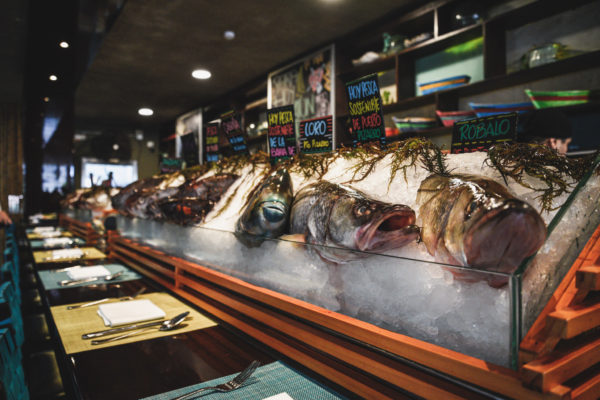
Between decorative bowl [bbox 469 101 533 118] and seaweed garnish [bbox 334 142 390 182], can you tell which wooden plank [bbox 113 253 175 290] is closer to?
seaweed garnish [bbox 334 142 390 182]

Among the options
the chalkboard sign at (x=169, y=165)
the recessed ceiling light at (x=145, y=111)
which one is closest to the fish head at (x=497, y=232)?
the chalkboard sign at (x=169, y=165)

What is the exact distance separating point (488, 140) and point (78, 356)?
1.38m

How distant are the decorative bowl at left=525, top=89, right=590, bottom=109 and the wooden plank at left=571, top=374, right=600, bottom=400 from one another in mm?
2590

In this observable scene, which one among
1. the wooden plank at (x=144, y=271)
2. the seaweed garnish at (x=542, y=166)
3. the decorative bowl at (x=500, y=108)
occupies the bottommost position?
the wooden plank at (x=144, y=271)

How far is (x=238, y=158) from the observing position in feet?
7.47

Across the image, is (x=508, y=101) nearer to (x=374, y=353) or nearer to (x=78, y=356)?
(x=374, y=353)

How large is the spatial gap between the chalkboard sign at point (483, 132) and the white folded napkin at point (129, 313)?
1.19 m

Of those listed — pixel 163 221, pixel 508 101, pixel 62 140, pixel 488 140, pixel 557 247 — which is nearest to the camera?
pixel 557 247

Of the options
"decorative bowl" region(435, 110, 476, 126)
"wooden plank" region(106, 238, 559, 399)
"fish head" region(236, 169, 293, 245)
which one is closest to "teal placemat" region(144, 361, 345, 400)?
"wooden plank" region(106, 238, 559, 399)

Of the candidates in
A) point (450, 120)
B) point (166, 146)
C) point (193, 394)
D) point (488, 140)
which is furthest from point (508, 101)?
point (166, 146)

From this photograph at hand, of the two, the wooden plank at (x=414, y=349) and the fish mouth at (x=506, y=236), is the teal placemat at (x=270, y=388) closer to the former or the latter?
the wooden plank at (x=414, y=349)

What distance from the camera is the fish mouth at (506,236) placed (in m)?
0.60

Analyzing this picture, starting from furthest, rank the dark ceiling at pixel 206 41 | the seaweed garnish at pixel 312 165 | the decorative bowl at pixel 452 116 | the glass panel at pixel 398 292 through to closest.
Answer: the dark ceiling at pixel 206 41, the decorative bowl at pixel 452 116, the seaweed garnish at pixel 312 165, the glass panel at pixel 398 292

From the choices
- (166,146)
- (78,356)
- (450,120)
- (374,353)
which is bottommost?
(78,356)
